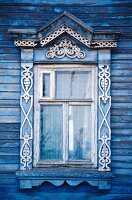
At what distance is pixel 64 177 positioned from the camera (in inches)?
229

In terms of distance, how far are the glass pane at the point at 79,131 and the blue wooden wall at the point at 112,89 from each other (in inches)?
13.8

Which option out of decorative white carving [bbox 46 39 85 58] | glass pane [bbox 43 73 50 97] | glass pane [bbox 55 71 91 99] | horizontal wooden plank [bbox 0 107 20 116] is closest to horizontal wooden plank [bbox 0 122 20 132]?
horizontal wooden plank [bbox 0 107 20 116]

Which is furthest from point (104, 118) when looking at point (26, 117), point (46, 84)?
point (26, 117)

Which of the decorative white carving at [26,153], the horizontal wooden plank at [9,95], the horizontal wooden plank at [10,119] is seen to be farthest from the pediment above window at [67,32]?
the decorative white carving at [26,153]

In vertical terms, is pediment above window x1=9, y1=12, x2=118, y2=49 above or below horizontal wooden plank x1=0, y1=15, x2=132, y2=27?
below

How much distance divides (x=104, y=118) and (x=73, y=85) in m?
0.62

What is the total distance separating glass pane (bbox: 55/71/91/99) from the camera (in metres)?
5.99

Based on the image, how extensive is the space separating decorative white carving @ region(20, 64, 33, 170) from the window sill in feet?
0.45

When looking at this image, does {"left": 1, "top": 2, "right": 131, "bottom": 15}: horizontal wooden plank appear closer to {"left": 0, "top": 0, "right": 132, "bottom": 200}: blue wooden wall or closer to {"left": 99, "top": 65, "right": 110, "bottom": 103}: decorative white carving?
{"left": 0, "top": 0, "right": 132, "bottom": 200}: blue wooden wall

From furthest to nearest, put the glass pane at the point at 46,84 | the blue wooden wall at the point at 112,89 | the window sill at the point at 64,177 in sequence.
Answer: the glass pane at the point at 46,84 < the blue wooden wall at the point at 112,89 < the window sill at the point at 64,177

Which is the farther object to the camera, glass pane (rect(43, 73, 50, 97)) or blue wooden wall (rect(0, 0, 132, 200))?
glass pane (rect(43, 73, 50, 97))

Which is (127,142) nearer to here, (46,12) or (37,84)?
(37,84)

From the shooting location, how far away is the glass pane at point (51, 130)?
235 inches

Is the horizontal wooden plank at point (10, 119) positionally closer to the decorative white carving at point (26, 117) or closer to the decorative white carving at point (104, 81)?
the decorative white carving at point (26, 117)
